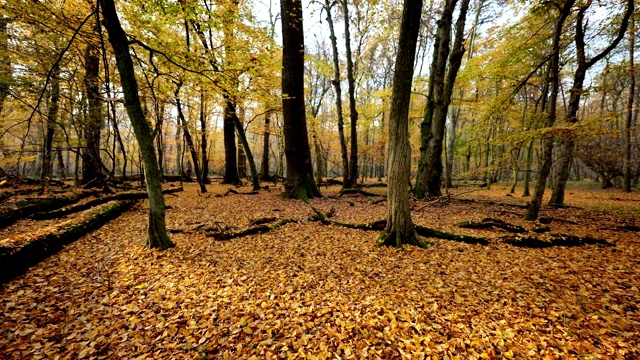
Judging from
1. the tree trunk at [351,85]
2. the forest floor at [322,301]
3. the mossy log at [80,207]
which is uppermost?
the tree trunk at [351,85]

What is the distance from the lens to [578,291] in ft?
12.0

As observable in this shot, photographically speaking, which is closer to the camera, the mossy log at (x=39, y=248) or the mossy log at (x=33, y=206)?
the mossy log at (x=39, y=248)

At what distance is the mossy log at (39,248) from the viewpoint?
159 inches

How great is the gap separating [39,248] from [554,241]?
35.9ft

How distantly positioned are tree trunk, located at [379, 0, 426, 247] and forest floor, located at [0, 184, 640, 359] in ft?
1.45

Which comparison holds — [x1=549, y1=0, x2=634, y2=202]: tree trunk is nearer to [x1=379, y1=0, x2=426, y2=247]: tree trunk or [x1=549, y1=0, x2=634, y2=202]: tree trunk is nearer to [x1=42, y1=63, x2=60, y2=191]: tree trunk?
[x1=379, y1=0, x2=426, y2=247]: tree trunk

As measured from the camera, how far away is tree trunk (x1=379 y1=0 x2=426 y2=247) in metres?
4.89

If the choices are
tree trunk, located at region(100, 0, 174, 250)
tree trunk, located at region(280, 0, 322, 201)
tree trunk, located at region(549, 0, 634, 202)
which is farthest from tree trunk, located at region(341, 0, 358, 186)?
tree trunk, located at region(100, 0, 174, 250)

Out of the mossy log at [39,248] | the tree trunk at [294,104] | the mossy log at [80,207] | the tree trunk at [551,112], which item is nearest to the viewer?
the mossy log at [39,248]

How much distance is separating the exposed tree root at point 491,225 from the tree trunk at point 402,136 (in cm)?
237

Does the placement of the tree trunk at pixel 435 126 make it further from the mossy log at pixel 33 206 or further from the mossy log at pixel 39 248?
the mossy log at pixel 33 206

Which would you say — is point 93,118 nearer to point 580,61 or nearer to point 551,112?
point 551,112

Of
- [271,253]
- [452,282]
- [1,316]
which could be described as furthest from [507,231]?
[1,316]

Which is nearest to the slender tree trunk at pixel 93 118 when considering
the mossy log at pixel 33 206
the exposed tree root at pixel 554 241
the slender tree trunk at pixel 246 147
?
the mossy log at pixel 33 206
